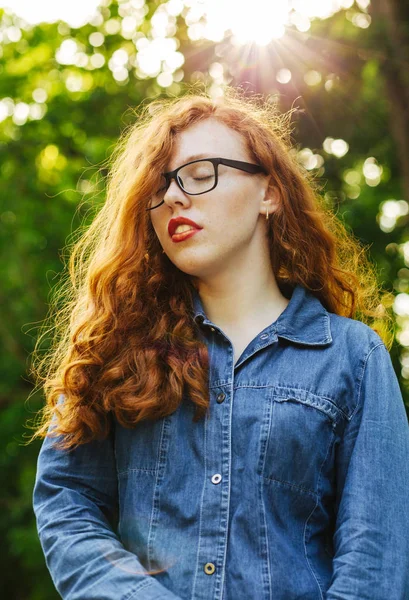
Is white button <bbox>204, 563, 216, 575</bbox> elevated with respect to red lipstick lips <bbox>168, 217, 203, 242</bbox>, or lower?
lower

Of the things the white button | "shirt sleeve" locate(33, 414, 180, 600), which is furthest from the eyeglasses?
the white button

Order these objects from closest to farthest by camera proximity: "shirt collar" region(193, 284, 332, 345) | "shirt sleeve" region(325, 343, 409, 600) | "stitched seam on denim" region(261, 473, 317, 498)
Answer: "shirt sleeve" region(325, 343, 409, 600) < "stitched seam on denim" region(261, 473, 317, 498) < "shirt collar" region(193, 284, 332, 345)

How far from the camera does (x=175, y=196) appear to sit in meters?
2.06

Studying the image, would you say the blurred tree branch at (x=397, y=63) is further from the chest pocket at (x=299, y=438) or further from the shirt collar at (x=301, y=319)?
the chest pocket at (x=299, y=438)

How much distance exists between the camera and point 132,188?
2236 millimetres

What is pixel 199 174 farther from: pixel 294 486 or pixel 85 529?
pixel 85 529

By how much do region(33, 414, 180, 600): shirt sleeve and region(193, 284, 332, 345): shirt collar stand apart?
0.54m

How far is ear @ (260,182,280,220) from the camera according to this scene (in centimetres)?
224

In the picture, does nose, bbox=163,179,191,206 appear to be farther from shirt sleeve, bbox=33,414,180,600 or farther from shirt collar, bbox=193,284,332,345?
shirt sleeve, bbox=33,414,180,600

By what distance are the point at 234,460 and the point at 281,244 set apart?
0.79m

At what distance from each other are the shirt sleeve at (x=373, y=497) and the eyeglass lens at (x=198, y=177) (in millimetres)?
700

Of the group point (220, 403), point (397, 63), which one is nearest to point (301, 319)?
point (220, 403)

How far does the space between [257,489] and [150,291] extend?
0.79 metres

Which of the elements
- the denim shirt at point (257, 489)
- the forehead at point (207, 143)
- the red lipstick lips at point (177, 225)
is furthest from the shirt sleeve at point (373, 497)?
the forehead at point (207, 143)
